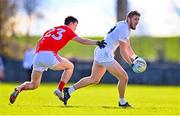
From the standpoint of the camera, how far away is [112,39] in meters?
20.5

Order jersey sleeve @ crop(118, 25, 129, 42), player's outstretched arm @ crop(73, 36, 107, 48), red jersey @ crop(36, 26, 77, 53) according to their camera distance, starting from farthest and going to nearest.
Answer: red jersey @ crop(36, 26, 77, 53) < jersey sleeve @ crop(118, 25, 129, 42) < player's outstretched arm @ crop(73, 36, 107, 48)

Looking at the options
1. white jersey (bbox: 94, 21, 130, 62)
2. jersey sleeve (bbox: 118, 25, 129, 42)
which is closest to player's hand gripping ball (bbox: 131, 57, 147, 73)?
white jersey (bbox: 94, 21, 130, 62)

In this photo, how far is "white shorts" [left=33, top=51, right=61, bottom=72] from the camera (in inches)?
808

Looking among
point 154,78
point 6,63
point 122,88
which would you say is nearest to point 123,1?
point 154,78

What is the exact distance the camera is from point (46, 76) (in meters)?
48.7

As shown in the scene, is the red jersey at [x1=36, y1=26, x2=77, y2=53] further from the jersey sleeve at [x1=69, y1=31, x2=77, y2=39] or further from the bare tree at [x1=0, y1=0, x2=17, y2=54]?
the bare tree at [x1=0, y1=0, x2=17, y2=54]

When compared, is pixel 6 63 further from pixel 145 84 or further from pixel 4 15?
pixel 4 15

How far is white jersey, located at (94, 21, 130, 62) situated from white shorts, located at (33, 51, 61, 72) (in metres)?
1.01

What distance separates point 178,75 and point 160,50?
88.1 ft

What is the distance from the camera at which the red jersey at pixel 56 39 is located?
67.5 feet

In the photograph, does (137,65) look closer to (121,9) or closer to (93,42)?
(93,42)

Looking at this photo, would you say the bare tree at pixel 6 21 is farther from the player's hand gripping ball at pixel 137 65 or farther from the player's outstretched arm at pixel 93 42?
the player's outstretched arm at pixel 93 42

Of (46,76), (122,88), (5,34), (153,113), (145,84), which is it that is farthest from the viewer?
(5,34)

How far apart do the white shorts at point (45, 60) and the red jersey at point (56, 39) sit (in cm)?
10
